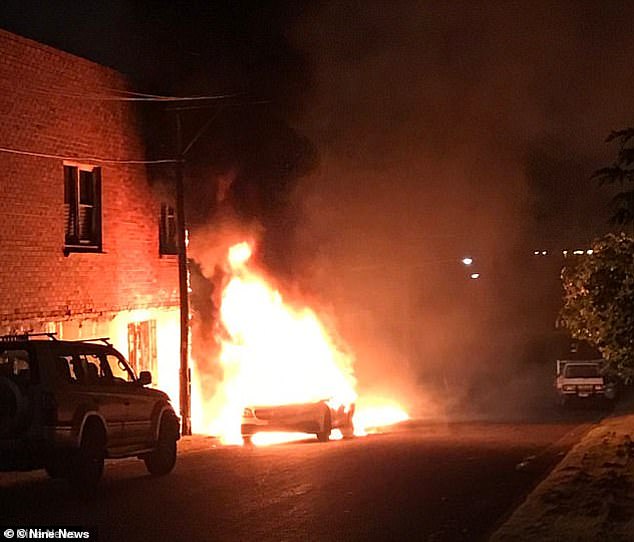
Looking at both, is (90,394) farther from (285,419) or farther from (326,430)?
(326,430)

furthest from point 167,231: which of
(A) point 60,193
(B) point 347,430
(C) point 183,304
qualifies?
(B) point 347,430

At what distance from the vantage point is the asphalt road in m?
10.1

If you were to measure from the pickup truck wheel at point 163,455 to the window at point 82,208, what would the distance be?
22.3ft

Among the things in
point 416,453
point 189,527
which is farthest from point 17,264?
point 189,527

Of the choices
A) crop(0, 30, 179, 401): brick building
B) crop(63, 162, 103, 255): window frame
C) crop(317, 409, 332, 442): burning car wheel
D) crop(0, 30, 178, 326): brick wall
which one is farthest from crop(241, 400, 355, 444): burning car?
crop(63, 162, 103, 255): window frame

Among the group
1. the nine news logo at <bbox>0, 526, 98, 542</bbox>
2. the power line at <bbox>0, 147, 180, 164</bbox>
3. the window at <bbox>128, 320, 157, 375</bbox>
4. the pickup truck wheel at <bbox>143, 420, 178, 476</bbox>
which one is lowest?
the nine news logo at <bbox>0, 526, 98, 542</bbox>

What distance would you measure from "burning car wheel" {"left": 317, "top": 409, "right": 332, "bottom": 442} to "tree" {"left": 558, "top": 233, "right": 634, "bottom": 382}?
5132 mm

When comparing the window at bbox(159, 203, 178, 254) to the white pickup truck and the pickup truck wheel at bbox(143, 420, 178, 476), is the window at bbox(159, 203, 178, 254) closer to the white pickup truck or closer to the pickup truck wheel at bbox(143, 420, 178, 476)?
the pickup truck wheel at bbox(143, 420, 178, 476)

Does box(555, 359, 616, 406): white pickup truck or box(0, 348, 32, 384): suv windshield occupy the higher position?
box(0, 348, 32, 384): suv windshield

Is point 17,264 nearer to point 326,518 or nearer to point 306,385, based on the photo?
point 306,385

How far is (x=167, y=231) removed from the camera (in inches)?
999

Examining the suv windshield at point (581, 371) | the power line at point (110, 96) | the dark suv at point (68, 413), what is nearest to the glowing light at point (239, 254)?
the power line at point (110, 96)

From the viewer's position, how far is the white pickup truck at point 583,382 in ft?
119

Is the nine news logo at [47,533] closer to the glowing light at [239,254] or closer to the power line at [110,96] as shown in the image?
the power line at [110,96]
